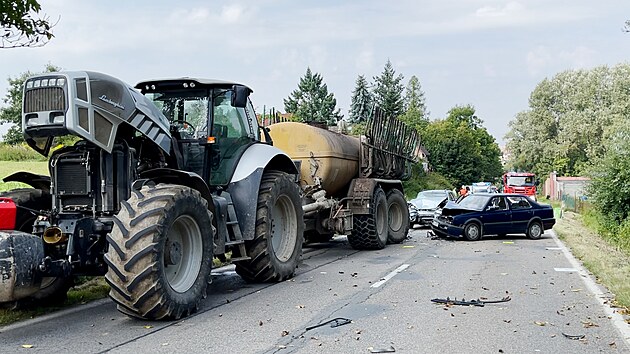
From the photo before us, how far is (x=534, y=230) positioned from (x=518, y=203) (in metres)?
0.98

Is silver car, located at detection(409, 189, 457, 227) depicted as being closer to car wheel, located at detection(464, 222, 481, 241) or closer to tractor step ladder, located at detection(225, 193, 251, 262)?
car wheel, located at detection(464, 222, 481, 241)

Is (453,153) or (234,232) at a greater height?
(453,153)

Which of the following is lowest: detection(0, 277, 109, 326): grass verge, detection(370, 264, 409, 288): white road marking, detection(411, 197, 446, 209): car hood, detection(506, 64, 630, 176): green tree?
detection(370, 264, 409, 288): white road marking

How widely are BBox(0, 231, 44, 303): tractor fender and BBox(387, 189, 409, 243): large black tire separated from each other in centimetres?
1220

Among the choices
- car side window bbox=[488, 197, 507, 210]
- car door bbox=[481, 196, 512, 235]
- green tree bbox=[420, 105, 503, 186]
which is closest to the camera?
car door bbox=[481, 196, 512, 235]

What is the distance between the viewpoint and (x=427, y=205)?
26.6 metres

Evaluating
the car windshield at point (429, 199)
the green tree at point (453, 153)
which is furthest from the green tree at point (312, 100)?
the car windshield at point (429, 199)

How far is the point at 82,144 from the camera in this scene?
26.5ft

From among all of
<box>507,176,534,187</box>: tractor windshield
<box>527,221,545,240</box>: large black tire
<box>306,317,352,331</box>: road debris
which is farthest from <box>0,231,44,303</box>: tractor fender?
<box>507,176,534,187</box>: tractor windshield

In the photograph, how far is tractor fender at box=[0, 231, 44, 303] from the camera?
22.5ft

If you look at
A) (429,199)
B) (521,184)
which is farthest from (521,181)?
(429,199)

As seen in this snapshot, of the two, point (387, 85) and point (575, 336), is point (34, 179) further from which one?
point (387, 85)

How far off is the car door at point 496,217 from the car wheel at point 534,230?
2.49 ft

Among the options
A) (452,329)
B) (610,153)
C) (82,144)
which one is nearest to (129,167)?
(82,144)
